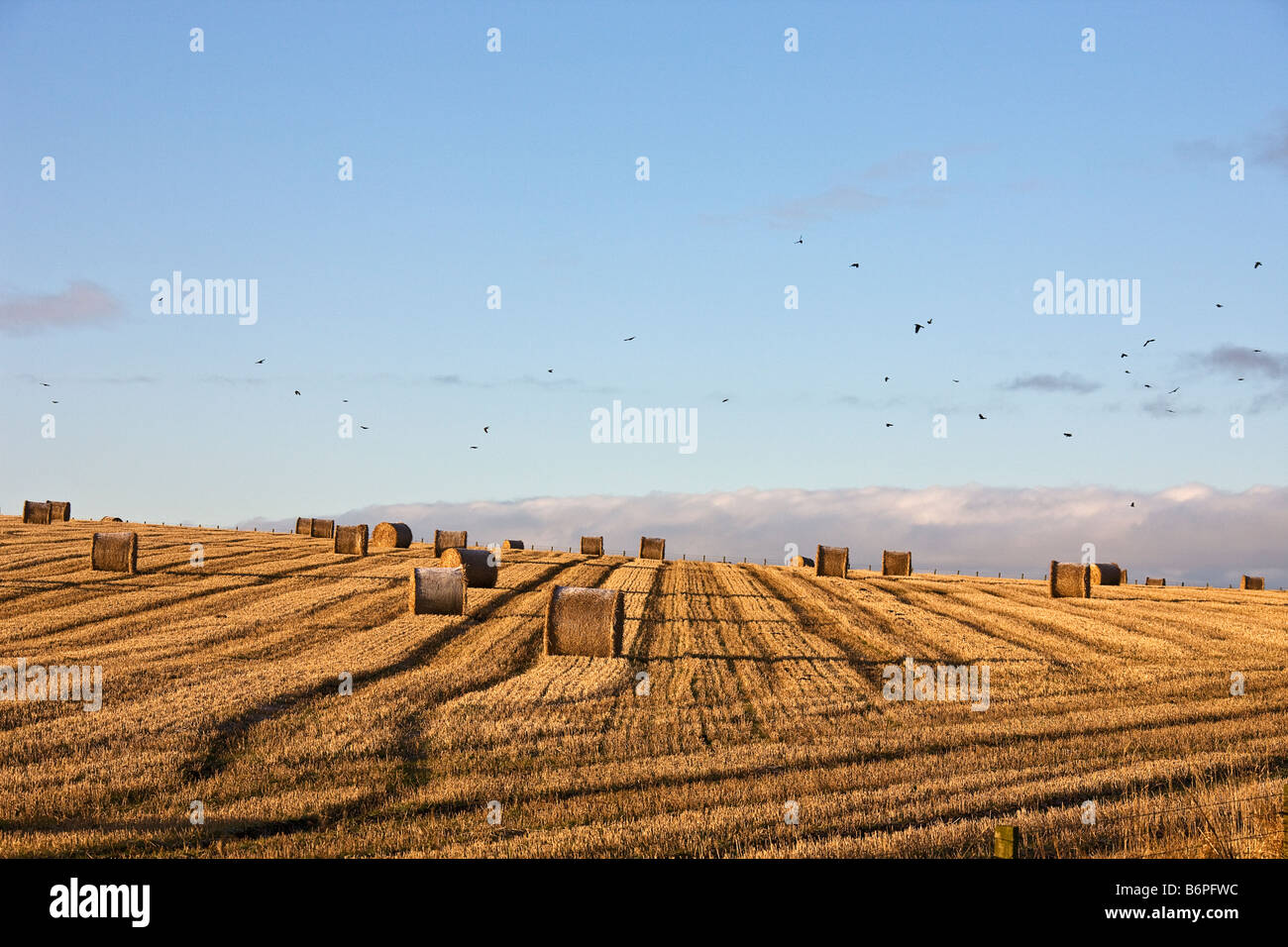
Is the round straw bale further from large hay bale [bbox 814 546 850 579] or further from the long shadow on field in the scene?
the long shadow on field

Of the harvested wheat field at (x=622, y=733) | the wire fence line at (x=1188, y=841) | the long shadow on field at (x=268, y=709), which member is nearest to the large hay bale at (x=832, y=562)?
the harvested wheat field at (x=622, y=733)

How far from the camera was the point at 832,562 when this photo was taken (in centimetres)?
4609

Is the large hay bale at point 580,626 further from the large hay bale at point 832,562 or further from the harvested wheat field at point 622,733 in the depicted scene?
the large hay bale at point 832,562

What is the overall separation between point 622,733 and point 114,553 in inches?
999

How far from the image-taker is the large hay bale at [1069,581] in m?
38.8

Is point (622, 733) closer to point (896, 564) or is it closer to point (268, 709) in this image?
point (268, 709)

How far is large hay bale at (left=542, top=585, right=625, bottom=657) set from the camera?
22.8 meters

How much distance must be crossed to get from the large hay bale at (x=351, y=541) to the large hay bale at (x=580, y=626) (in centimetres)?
2536

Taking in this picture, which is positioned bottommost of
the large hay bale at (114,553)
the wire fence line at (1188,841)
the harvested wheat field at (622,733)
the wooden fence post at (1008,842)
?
the harvested wheat field at (622,733)

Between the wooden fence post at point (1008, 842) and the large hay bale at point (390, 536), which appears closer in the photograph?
the wooden fence post at point (1008, 842)

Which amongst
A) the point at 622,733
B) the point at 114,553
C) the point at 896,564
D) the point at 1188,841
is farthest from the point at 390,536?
the point at 1188,841

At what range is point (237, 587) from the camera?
33.0 metres
